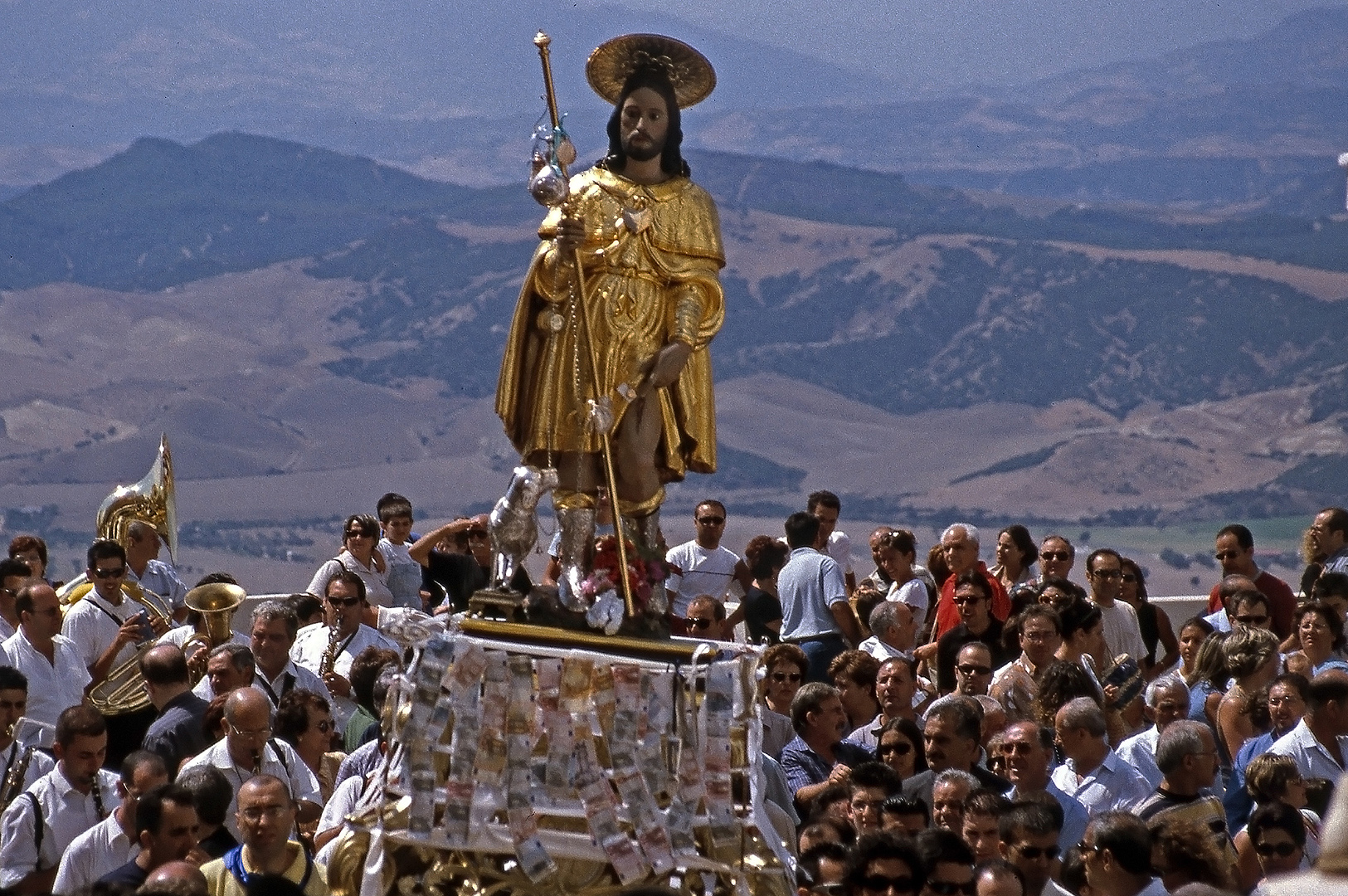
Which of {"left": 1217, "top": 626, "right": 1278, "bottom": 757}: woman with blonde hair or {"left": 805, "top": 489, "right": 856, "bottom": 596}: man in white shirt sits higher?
{"left": 805, "top": 489, "right": 856, "bottom": 596}: man in white shirt

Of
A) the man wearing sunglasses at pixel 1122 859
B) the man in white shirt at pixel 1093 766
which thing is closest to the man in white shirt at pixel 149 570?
the man in white shirt at pixel 1093 766

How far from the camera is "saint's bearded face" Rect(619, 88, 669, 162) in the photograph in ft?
29.6

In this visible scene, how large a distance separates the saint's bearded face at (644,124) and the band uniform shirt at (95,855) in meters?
3.03

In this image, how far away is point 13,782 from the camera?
9195 mm

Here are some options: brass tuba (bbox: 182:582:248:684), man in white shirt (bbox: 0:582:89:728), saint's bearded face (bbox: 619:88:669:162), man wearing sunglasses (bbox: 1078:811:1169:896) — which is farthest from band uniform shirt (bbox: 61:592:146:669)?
man wearing sunglasses (bbox: 1078:811:1169:896)

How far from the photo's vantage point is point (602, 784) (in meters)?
7.76

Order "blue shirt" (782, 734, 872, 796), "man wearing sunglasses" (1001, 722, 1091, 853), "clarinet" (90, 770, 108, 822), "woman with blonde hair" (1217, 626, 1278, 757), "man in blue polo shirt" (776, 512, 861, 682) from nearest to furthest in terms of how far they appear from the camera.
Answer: "man wearing sunglasses" (1001, 722, 1091, 853), "clarinet" (90, 770, 108, 822), "blue shirt" (782, 734, 872, 796), "woman with blonde hair" (1217, 626, 1278, 757), "man in blue polo shirt" (776, 512, 861, 682)

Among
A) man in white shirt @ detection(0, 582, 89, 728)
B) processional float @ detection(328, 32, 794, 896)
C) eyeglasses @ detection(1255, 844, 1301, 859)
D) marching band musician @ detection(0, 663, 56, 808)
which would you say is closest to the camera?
processional float @ detection(328, 32, 794, 896)

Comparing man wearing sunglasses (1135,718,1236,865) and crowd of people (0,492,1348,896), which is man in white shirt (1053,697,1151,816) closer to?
crowd of people (0,492,1348,896)

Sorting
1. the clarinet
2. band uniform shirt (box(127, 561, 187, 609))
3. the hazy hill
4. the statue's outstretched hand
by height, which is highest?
the hazy hill

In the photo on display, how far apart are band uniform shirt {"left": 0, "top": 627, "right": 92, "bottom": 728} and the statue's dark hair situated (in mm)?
3661

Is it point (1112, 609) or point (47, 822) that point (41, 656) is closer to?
point (47, 822)

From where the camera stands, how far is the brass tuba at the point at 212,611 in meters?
11.1

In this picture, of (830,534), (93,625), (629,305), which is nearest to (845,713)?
(629,305)
